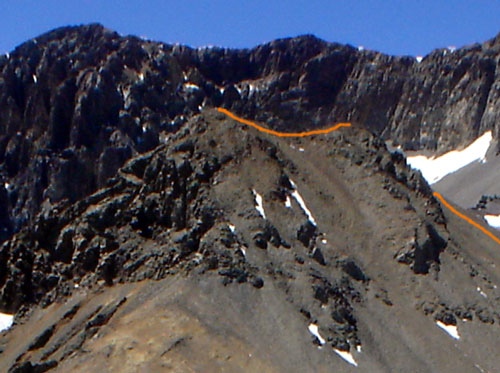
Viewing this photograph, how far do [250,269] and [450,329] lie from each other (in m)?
12.2

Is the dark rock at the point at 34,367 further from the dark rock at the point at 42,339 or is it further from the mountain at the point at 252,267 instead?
the dark rock at the point at 42,339

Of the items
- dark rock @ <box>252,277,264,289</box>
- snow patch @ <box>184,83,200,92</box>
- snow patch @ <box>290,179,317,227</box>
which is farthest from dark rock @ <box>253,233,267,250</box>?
snow patch @ <box>184,83,200,92</box>

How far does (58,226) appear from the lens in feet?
193

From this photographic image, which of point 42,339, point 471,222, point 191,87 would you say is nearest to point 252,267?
point 42,339

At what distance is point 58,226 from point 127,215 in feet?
23.4

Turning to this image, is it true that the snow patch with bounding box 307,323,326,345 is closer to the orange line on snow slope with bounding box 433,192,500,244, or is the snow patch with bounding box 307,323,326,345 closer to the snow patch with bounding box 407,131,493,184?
the orange line on snow slope with bounding box 433,192,500,244

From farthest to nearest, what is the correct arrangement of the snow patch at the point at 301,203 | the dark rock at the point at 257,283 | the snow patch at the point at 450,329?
the snow patch at the point at 301,203 → the snow patch at the point at 450,329 → the dark rock at the point at 257,283

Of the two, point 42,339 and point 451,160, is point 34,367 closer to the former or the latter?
point 42,339

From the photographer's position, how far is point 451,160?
154m

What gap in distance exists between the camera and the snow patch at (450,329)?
166 feet

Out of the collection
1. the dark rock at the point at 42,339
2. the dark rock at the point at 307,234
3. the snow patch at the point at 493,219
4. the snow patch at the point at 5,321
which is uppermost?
the dark rock at the point at 307,234

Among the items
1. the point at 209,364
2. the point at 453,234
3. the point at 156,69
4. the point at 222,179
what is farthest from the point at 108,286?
the point at 156,69

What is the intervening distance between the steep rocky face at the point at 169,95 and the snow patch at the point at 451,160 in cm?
500

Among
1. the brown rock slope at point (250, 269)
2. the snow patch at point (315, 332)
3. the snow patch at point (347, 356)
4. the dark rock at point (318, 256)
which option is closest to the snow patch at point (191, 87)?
the brown rock slope at point (250, 269)
